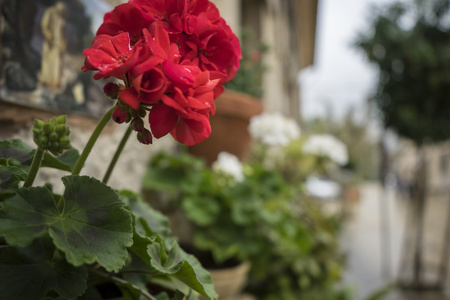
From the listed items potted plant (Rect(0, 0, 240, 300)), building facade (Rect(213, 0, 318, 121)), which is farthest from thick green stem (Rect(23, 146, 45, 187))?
building facade (Rect(213, 0, 318, 121))

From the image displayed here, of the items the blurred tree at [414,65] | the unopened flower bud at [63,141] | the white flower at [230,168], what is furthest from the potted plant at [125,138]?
the blurred tree at [414,65]

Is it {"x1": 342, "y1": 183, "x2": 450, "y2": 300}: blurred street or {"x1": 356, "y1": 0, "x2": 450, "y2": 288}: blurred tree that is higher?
{"x1": 356, "y1": 0, "x2": 450, "y2": 288}: blurred tree

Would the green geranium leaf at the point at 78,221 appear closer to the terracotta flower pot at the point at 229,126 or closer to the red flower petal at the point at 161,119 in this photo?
the red flower petal at the point at 161,119

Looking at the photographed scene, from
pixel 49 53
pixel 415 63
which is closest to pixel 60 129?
pixel 49 53

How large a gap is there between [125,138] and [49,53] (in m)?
0.49

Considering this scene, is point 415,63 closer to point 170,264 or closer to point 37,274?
point 170,264

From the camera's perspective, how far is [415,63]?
11.6ft

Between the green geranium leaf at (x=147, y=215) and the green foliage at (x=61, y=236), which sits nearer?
the green foliage at (x=61, y=236)

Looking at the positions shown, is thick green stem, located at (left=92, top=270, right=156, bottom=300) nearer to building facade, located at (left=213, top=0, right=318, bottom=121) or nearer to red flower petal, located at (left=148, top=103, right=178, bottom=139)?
red flower petal, located at (left=148, top=103, right=178, bottom=139)

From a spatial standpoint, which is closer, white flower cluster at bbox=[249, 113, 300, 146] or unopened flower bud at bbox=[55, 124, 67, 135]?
unopened flower bud at bbox=[55, 124, 67, 135]

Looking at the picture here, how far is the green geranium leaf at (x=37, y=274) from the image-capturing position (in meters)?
0.39

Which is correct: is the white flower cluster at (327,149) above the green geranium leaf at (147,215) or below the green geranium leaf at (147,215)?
below

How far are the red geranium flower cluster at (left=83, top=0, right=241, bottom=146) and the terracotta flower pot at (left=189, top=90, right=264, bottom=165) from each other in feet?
4.09

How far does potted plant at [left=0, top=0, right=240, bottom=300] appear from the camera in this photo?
0.37 metres
